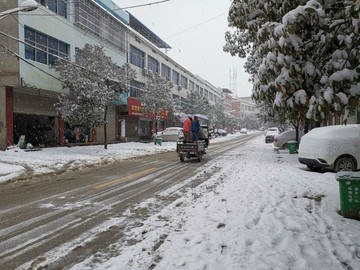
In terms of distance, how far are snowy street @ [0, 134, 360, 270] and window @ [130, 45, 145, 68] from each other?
34.4 metres

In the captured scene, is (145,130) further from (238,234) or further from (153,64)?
(238,234)

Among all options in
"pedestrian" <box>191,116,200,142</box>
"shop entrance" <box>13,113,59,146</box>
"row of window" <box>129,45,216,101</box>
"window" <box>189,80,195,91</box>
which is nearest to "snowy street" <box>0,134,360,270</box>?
"pedestrian" <box>191,116,200,142</box>

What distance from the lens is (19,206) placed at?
766 cm

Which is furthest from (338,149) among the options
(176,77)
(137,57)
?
(176,77)

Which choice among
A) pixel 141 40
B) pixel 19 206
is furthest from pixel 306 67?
pixel 141 40

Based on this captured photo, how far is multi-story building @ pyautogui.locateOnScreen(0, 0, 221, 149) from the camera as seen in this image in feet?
69.3

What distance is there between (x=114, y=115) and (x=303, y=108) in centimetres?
3393

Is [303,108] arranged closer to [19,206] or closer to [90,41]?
[19,206]

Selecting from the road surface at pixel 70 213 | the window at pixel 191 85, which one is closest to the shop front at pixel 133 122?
the window at pixel 191 85

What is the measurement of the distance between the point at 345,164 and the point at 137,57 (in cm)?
3509

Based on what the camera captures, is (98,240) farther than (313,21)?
Yes

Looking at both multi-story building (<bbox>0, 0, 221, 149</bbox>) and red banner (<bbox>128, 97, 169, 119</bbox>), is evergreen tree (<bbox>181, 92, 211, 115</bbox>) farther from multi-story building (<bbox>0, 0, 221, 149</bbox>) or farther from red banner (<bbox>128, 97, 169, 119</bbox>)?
multi-story building (<bbox>0, 0, 221, 149</bbox>)

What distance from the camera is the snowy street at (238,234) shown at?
436 centimetres

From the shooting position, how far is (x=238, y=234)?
5324mm
